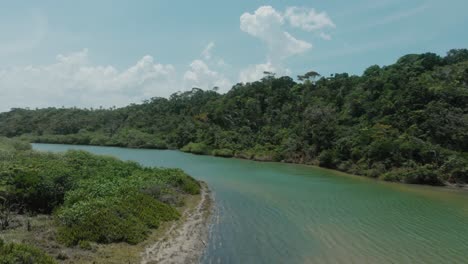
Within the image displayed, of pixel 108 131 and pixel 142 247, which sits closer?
pixel 142 247

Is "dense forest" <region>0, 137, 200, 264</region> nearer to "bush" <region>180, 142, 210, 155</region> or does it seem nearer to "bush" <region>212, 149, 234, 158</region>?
"bush" <region>212, 149, 234, 158</region>

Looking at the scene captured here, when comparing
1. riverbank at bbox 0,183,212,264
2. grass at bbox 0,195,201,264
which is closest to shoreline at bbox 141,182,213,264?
riverbank at bbox 0,183,212,264

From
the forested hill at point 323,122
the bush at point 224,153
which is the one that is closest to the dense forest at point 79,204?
the forested hill at point 323,122

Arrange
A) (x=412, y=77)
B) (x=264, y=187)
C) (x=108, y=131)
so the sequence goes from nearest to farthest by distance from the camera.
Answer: (x=264, y=187), (x=412, y=77), (x=108, y=131)

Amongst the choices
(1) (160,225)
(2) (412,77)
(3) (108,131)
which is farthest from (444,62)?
(3) (108,131)

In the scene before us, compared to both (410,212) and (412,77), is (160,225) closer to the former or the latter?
(410,212)

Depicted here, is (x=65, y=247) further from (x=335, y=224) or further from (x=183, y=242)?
(x=335, y=224)
